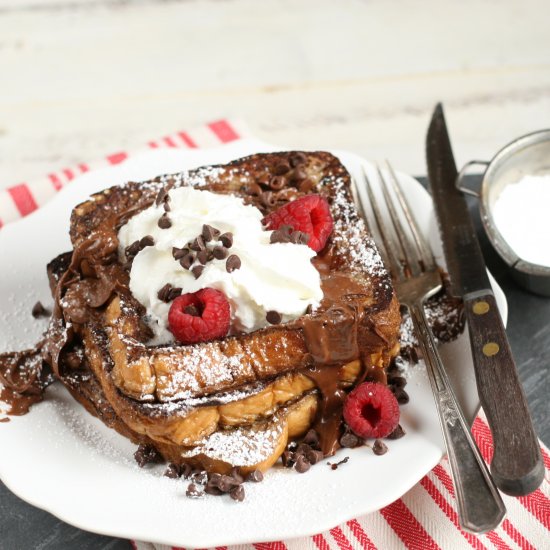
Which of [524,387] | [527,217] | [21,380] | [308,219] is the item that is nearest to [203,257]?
[308,219]

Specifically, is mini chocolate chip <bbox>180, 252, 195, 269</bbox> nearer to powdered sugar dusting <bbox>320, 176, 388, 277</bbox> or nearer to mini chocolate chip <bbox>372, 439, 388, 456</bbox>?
powdered sugar dusting <bbox>320, 176, 388, 277</bbox>

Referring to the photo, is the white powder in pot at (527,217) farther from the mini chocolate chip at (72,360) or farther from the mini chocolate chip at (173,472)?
the mini chocolate chip at (72,360)

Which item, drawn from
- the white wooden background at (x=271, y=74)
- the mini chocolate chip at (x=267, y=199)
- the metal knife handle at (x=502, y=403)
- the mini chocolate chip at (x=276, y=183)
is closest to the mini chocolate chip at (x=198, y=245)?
the mini chocolate chip at (x=267, y=199)

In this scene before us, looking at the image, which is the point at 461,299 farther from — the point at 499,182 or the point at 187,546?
the point at 187,546

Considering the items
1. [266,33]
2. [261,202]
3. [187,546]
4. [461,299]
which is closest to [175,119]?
[266,33]

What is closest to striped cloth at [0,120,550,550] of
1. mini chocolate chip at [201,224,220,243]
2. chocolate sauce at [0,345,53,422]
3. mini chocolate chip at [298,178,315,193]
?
chocolate sauce at [0,345,53,422]
